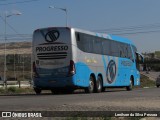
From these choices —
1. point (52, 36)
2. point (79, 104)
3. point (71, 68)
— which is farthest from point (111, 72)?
point (79, 104)

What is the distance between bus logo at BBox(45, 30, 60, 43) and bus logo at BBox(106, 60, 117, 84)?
557 centimetres

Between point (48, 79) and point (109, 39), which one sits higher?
point (109, 39)

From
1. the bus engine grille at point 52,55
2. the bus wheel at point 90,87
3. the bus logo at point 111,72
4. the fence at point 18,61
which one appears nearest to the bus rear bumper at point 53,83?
the bus engine grille at point 52,55

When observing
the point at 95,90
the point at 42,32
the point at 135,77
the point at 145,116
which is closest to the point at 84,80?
the point at 95,90

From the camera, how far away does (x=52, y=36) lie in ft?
85.3

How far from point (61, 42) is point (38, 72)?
216 centimetres

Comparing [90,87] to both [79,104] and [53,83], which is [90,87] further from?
[79,104]

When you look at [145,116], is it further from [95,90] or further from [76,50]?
[95,90]

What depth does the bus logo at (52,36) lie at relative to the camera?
1022 inches

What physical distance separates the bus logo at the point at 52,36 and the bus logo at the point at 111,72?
557 centimetres

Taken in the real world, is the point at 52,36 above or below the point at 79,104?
above

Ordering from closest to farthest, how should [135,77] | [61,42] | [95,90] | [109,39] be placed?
[61,42]
[95,90]
[109,39]
[135,77]

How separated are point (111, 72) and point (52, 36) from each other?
20.6 feet

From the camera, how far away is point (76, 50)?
85.0 ft
